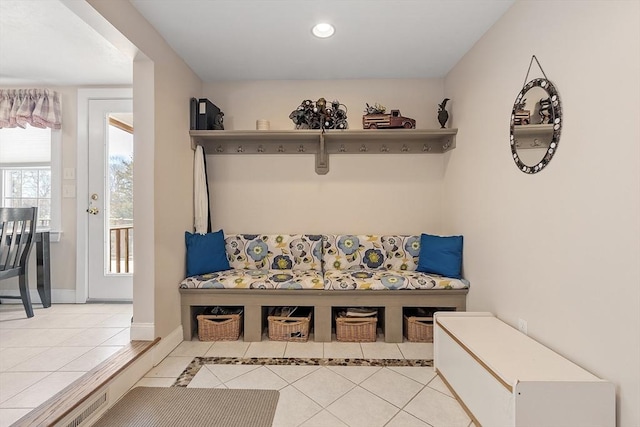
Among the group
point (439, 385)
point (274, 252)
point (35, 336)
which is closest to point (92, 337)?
point (35, 336)

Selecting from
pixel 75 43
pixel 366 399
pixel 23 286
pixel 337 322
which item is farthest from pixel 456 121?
pixel 23 286

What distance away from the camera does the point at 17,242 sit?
2779 millimetres

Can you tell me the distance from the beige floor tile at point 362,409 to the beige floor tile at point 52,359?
173cm

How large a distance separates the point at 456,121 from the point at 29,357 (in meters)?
3.72

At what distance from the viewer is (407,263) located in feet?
9.49

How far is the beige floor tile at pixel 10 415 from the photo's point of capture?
1.40 meters

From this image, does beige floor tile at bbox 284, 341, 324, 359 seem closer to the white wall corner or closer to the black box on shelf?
the white wall corner

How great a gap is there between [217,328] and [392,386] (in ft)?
4.78

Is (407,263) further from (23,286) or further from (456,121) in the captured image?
(23,286)

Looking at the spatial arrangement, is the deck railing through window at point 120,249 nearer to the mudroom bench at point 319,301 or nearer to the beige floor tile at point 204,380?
the mudroom bench at point 319,301

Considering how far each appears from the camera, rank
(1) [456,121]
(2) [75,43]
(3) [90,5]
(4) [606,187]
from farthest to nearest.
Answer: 1. (1) [456,121]
2. (2) [75,43]
3. (3) [90,5]
4. (4) [606,187]

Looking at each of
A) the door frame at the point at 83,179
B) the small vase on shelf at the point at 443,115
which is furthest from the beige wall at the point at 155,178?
the small vase on shelf at the point at 443,115

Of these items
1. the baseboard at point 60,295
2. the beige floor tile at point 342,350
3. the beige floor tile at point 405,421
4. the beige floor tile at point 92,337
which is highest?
the baseboard at point 60,295

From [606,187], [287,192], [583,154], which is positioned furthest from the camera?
[287,192]
